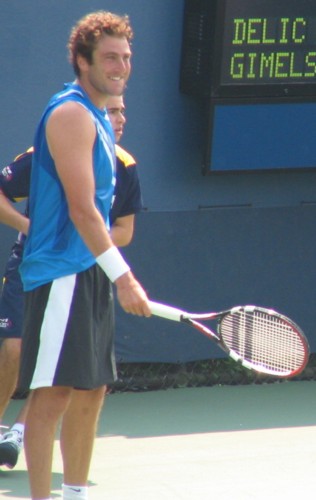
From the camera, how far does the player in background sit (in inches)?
197

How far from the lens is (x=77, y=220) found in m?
4.00

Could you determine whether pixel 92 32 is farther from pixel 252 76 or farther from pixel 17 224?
pixel 252 76

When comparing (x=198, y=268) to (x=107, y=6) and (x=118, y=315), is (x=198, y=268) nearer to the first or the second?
(x=118, y=315)

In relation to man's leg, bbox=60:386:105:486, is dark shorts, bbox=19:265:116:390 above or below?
above

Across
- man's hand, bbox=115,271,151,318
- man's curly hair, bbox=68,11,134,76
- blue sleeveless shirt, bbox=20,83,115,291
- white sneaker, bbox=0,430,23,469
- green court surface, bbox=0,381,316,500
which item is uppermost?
man's curly hair, bbox=68,11,134,76

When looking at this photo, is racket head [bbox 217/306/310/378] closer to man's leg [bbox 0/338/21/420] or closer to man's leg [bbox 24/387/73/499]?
man's leg [bbox 24/387/73/499]

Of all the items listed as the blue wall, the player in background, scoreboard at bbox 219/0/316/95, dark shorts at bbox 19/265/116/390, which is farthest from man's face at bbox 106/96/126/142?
scoreboard at bbox 219/0/316/95

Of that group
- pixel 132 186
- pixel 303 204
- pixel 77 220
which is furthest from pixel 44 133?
pixel 303 204

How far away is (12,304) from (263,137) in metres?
1.82

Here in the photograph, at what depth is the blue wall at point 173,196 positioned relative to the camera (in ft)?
20.7

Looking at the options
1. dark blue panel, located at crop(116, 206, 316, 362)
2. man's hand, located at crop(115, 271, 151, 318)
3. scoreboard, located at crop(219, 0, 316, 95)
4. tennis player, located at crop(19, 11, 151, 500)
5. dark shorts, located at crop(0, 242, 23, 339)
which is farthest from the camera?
dark blue panel, located at crop(116, 206, 316, 362)

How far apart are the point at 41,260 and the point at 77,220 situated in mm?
248

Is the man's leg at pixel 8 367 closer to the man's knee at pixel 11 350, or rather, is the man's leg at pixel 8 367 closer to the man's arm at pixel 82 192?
the man's knee at pixel 11 350

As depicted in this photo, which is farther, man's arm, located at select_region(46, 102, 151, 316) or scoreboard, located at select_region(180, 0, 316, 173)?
scoreboard, located at select_region(180, 0, 316, 173)
